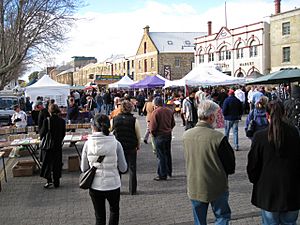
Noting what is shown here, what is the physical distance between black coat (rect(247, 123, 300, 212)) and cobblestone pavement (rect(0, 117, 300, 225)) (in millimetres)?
2018

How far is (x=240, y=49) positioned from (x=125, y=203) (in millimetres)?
40202

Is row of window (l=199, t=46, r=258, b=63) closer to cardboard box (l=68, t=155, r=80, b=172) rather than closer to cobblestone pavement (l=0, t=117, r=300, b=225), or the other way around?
cobblestone pavement (l=0, t=117, r=300, b=225)

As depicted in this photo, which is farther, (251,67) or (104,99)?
(251,67)

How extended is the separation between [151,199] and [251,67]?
3779cm

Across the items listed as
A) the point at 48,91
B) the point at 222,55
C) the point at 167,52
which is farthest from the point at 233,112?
the point at 167,52

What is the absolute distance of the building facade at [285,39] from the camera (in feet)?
127

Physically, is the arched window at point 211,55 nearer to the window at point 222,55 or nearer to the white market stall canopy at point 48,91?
the window at point 222,55

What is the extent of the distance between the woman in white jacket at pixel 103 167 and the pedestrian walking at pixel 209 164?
3.21ft

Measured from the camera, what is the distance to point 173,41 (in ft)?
210

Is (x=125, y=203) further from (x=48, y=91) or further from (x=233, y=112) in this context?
(x=48, y=91)

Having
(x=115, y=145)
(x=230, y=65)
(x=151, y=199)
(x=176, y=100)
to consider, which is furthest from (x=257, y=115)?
(x=230, y=65)

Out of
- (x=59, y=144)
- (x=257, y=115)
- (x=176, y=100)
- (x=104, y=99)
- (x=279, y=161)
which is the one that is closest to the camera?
(x=279, y=161)

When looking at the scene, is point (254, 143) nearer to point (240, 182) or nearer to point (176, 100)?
point (240, 182)

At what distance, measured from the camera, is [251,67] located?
42.7m
